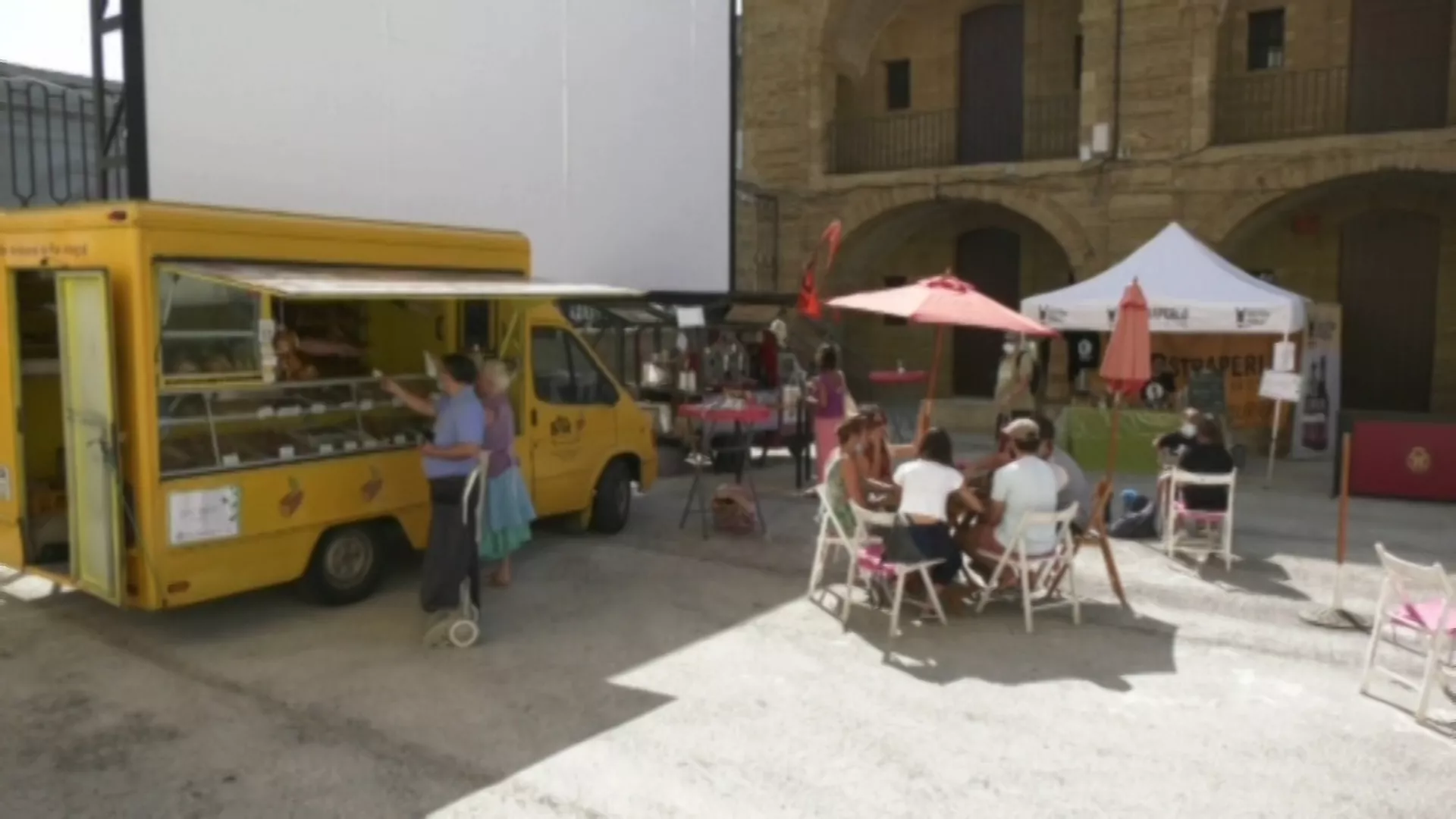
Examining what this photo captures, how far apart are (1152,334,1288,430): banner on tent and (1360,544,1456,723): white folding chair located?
8.80m

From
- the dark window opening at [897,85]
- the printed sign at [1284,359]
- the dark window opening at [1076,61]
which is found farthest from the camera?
the dark window opening at [897,85]

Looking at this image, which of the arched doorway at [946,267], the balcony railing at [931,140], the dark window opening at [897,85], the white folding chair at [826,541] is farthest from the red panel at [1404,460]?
the dark window opening at [897,85]

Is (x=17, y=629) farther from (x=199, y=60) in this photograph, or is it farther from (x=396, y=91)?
(x=396, y=91)

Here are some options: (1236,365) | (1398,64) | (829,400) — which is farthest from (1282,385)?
(1398,64)

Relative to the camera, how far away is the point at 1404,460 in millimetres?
10812

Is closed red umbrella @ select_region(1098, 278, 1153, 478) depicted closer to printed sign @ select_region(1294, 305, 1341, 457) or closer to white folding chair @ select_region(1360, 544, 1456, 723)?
white folding chair @ select_region(1360, 544, 1456, 723)

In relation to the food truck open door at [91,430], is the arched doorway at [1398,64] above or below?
above

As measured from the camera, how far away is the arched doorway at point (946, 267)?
61.0 ft

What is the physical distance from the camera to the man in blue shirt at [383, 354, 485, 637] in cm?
605

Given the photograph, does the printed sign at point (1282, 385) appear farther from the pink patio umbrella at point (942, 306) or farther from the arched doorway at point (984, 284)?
the arched doorway at point (984, 284)

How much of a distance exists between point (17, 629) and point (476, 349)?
322 centimetres

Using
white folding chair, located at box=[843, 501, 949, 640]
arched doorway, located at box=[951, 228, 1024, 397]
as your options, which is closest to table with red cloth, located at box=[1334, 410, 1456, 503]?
white folding chair, located at box=[843, 501, 949, 640]

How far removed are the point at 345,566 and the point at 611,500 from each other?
8.46ft

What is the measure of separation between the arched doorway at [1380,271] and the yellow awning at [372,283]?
11297 millimetres
